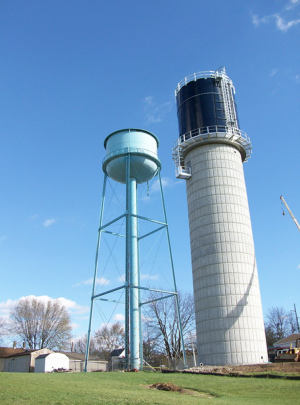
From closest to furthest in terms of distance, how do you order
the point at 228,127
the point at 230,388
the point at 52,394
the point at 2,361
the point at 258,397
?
the point at 52,394
the point at 258,397
the point at 230,388
the point at 228,127
the point at 2,361

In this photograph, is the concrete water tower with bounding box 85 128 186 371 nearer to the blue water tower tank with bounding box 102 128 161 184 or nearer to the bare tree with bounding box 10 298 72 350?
the blue water tower tank with bounding box 102 128 161 184

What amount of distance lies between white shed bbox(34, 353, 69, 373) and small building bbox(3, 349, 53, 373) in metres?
1.01

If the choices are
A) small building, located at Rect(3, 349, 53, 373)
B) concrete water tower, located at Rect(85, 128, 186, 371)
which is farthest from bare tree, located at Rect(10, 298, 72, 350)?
concrete water tower, located at Rect(85, 128, 186, 371)

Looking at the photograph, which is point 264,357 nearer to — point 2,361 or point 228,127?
point 228,127

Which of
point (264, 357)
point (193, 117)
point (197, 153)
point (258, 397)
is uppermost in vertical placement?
point (193, 117)

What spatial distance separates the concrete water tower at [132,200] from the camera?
24328mm

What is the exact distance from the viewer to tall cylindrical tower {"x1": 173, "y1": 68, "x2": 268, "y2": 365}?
2423 cm

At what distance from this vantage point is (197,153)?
29.1m

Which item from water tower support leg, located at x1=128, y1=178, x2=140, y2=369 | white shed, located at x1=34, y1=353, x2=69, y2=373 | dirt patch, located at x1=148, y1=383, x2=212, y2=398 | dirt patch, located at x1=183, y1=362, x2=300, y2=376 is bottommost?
dirt patch, located at x1=148, y1=383, x2=212, y2=398

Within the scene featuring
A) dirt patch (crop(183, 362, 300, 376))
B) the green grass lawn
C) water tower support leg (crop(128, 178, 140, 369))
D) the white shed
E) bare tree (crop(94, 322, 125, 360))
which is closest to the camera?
the green grass lawn

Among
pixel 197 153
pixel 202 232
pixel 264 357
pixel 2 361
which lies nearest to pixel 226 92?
pixel 197 153

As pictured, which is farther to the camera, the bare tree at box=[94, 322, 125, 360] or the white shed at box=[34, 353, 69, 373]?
the bare tree at box=[94, 322, 125, 360]

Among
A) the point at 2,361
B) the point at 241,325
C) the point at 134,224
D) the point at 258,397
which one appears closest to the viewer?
the point at 258,397

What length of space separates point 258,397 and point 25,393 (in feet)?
24.4
